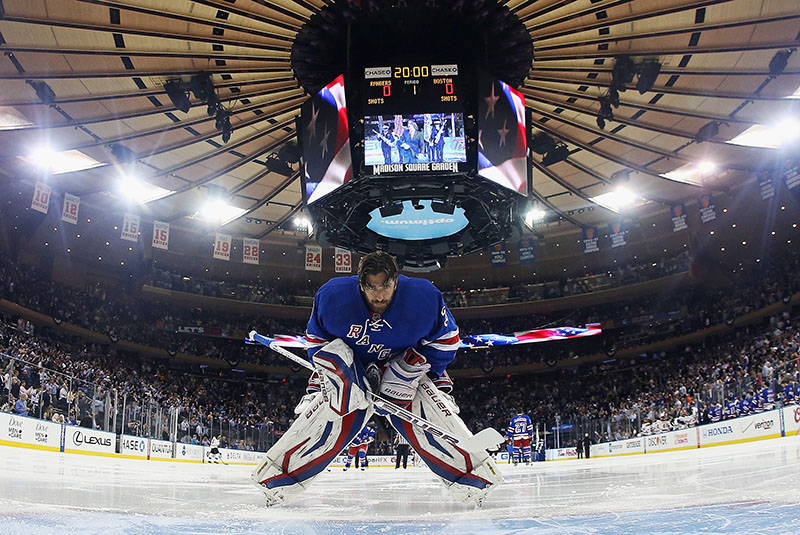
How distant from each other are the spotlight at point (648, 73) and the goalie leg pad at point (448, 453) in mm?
11633

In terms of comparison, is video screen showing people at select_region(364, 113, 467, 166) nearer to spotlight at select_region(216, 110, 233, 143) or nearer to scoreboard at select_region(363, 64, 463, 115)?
scoreboard at select_region(363, 64, 463, 115)

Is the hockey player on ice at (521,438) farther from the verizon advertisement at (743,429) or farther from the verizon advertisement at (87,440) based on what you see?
the verizon advertisement at (87,440)

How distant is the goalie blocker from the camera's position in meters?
3.71

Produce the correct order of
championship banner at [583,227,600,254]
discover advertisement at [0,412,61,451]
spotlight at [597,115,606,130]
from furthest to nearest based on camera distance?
championship banner at [583,227,600,254], spotlight at [597,115,606,130], discover advertisement at [0,412,61,451]

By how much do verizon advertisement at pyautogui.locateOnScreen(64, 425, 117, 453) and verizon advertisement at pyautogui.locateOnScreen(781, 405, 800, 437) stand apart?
1559 cm

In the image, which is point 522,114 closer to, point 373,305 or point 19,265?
point 373,305

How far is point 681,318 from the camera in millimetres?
31016

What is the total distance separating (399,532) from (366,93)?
10.8 metres

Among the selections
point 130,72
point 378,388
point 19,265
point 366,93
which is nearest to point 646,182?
point 366,93

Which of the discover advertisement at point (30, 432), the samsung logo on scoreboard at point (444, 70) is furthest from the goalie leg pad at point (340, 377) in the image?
the discover advertisement at point (30, 432)

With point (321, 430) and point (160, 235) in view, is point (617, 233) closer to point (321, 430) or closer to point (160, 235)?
point (160, 235)

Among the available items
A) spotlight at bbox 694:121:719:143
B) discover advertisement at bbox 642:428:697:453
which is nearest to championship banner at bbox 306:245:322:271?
discover advertisement at bbox 642:428:697:453

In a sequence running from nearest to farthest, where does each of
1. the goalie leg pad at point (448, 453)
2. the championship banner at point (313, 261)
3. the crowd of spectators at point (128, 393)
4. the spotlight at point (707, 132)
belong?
the goalie leg pad at point (448, 453) < the crowd of spectators at point (128, 393) < the spotlight at point (707, 132) < the championship banner at point (313, 261)

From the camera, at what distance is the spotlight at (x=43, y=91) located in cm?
1427
